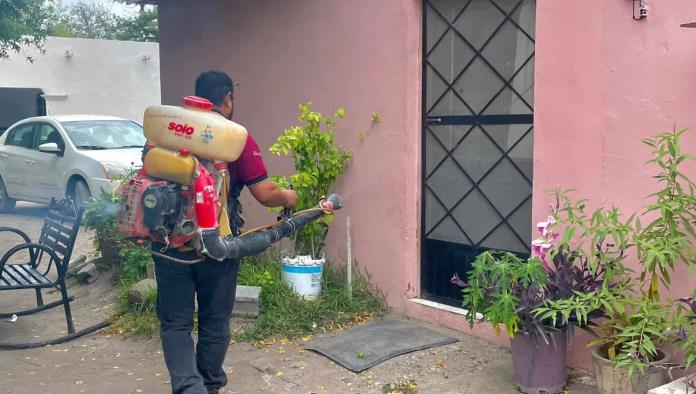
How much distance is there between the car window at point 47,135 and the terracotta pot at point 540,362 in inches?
333

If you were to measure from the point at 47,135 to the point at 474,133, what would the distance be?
8.04 m

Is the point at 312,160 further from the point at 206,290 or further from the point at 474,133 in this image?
the point at 206,290

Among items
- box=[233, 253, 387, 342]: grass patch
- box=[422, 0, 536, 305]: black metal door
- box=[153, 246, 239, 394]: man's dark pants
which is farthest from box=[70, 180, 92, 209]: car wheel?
box=[153, 246, 239, 394]: man's dark pants

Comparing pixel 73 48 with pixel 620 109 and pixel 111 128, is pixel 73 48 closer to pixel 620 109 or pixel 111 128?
pixel 111 128

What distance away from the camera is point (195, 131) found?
3.73m

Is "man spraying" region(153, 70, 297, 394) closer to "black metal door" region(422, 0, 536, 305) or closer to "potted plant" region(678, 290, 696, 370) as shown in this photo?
"black metal door" region(422, 0, 536, 305)

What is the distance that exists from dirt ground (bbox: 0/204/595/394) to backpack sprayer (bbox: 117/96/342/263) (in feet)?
4.00

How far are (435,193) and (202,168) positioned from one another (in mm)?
2224

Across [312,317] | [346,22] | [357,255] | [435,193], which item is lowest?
[312,317]

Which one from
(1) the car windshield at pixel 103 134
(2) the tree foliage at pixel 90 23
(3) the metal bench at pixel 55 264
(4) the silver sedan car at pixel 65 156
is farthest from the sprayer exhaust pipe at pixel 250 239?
(2) the tree foliage at pixel 90 23

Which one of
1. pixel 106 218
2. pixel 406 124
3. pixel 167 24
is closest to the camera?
pixel 406 124

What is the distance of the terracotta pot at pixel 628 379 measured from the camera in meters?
3.88

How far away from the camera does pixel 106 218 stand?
23.4 ft

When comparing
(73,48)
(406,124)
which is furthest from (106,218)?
(73,48)
